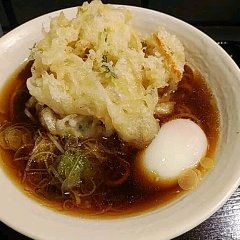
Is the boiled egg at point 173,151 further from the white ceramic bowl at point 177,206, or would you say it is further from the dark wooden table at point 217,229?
the dark wooden table at point 217,229

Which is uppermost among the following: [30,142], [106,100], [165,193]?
[106,100]

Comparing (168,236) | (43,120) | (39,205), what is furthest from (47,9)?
(168,236)

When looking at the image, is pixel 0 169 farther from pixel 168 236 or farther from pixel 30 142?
pixel 168 236

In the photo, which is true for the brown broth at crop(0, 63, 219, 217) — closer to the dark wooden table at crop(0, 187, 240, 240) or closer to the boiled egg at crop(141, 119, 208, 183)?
the boiled egg at crop(141, 119, 208, 183)

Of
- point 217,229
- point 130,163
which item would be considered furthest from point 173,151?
point 217,229

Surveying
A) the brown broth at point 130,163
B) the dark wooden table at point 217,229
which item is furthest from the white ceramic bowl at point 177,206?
the dark wooden table at point 217,229
